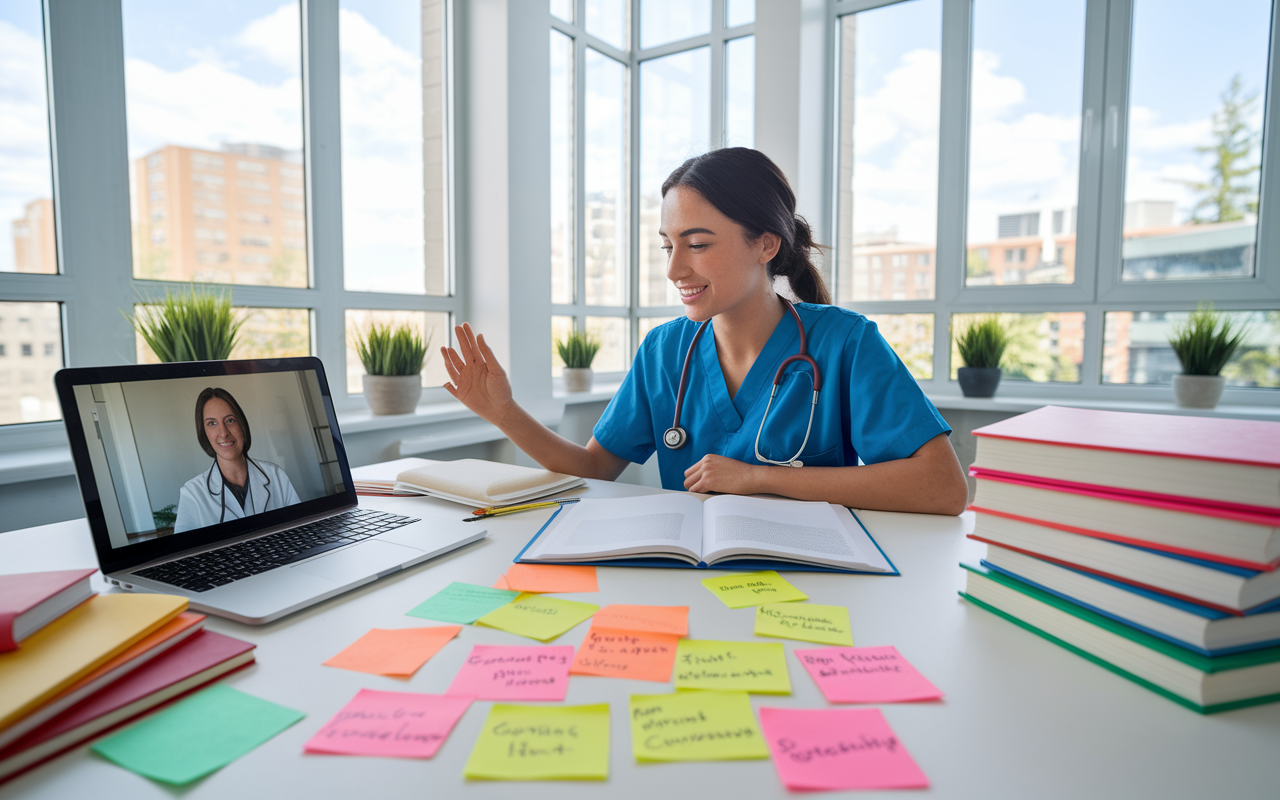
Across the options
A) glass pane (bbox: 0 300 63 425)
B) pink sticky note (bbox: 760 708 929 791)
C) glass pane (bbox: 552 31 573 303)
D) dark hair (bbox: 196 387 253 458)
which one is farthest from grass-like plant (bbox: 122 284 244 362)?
glass pane (bbox: 552 31 573 303)

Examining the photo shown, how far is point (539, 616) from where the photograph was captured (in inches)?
27.7

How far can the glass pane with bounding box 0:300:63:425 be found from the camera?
1.59 meters

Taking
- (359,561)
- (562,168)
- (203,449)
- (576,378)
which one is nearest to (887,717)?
(359,561)

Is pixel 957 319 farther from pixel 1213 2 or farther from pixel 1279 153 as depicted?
pixel 1213 2

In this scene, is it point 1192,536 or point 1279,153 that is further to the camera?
point 1279,153

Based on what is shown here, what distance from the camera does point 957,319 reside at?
2850mm

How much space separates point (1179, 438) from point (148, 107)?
2.32 meters

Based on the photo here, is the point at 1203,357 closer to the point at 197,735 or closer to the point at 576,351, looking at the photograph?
the point at 576,351

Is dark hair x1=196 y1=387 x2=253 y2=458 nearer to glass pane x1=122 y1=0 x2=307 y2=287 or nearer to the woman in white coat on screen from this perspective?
the woman in white coat on screen

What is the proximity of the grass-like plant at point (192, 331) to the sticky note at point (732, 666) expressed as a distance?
139 centimetres

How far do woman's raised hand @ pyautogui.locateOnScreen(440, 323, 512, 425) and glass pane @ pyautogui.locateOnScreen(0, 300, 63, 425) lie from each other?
103cm

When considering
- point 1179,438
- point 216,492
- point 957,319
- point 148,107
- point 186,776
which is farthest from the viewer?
point 957,319

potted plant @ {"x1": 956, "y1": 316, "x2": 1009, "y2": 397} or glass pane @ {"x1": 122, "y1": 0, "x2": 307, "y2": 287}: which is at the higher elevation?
glass pane @ {"x1": 122, "y1": 0, "x2": 307, "y2": 287}

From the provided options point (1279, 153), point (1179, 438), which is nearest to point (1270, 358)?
point (1279, 153)
